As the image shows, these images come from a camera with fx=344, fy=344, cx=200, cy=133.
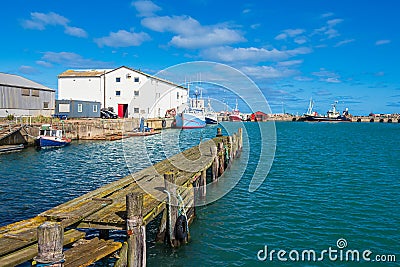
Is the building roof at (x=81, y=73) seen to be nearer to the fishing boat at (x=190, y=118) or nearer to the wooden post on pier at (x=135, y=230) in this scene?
the fishing boat at (x=190, y=118)

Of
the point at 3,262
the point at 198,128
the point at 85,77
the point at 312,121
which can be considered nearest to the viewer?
the point at 3,262

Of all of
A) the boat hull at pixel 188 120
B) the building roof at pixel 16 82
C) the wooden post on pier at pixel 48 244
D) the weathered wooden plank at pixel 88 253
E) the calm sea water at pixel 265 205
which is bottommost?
the calm sea water at pixel 265 205

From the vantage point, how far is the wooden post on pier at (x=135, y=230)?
7.90 metres

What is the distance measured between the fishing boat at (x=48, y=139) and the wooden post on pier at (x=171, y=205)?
31676mm

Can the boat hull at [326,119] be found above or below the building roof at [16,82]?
below

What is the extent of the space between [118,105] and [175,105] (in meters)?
18.2

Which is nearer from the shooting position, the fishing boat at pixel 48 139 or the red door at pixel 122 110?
the fishing boat at pixel 48 139

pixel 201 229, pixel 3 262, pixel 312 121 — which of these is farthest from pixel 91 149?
pixel 312 121

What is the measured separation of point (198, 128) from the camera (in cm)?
8712

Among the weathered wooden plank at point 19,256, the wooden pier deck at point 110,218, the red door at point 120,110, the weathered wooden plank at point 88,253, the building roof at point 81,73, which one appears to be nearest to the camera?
the weathered wooden plank at point 19,256

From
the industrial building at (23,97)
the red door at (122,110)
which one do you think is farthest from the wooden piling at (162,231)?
the red door at (122,110)

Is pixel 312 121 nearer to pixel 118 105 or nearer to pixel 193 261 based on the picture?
pixel 118 105

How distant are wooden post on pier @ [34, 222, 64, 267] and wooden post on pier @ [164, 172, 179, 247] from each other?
18.6 feet

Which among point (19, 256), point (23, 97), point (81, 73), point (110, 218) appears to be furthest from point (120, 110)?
point (19, 256)
